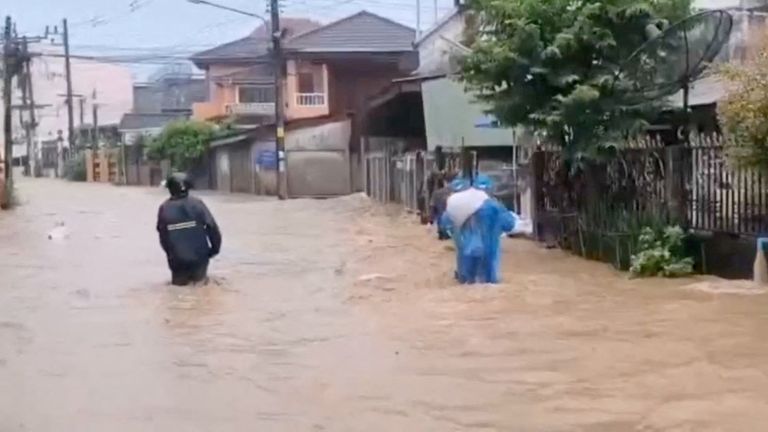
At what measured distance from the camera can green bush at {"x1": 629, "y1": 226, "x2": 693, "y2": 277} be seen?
1396 centimetres

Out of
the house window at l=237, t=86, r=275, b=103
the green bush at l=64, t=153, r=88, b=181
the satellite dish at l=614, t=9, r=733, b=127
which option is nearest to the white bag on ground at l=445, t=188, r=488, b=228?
the satellite dish at l=614, t=9, r=733, b=127

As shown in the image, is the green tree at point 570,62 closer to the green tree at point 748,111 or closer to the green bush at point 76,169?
the green tree at point 748,111

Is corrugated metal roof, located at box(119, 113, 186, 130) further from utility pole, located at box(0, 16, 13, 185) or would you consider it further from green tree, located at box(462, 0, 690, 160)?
green tree, located at box(462, 0, 690, 160)

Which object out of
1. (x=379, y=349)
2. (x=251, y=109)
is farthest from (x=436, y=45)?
(x=379, y=349)

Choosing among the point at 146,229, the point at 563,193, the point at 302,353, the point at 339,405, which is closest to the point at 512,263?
the point at 563,193

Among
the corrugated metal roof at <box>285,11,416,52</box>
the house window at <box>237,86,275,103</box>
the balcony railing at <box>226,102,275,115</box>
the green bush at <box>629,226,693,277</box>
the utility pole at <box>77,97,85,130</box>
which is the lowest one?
the green bush at <box>629,226,693,277</box>

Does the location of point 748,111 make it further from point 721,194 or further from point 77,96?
point 77,96

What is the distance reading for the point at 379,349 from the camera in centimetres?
1021

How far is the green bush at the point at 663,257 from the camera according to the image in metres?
14.0

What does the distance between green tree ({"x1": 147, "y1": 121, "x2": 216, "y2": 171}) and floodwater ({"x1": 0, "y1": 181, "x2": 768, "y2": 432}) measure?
35209mm

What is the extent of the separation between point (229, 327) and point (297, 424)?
168 inches

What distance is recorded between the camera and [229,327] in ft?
38.9

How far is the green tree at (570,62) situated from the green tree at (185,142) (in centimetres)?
3742

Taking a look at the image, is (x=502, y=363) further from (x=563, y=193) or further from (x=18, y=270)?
(x=18, y=270)
